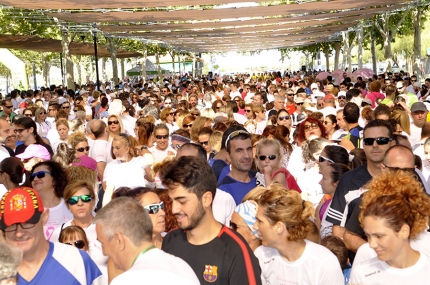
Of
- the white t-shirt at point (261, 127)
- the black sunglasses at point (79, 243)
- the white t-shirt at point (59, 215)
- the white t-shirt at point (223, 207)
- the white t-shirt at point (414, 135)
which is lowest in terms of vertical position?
the white t-shirt at point (261, 127)

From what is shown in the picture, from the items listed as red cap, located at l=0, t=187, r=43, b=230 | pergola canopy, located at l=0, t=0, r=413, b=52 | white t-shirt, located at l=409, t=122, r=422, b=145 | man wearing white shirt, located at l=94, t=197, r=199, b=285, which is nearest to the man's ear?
man wearing white shirt, located at l=94, t=197, r=199, b=285

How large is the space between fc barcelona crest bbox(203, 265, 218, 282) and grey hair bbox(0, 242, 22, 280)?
1116 millimetres

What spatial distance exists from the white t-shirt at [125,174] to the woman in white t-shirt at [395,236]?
382 centimetres

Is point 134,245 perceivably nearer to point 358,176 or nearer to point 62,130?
point 358,176

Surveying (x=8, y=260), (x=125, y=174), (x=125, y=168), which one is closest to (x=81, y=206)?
(x=125, y=174)

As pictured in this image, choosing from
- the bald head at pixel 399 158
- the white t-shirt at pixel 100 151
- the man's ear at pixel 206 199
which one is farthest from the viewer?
the white t-shirt at pixel 100 151

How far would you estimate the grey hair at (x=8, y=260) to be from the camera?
10.3 feet

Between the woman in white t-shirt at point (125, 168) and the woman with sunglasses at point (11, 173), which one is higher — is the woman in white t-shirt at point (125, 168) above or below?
below

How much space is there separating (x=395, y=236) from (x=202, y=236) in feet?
3.65

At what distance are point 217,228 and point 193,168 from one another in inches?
15.6

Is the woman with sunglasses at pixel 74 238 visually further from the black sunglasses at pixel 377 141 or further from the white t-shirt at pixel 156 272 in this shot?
the black sunglasses at pixel 377 141

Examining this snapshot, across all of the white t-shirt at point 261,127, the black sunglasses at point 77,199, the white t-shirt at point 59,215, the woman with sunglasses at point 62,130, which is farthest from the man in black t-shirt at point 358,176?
the woman with sunglasses at point 62,130

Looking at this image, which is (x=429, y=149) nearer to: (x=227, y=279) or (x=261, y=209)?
(x=261, y=209)

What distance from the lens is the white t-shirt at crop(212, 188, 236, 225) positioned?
562 centimetres
